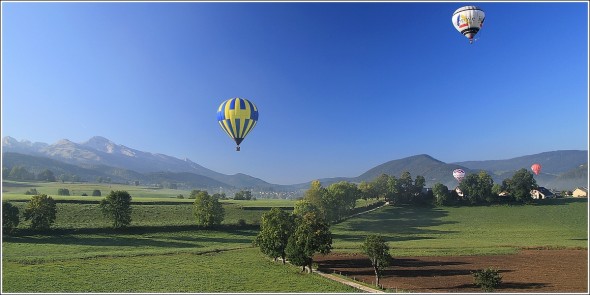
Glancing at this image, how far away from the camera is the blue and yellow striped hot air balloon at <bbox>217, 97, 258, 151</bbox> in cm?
6056

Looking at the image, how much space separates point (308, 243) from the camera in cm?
4753

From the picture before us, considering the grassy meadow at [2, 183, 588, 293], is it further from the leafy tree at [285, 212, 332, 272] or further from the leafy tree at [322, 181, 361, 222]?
the leafy tree at [322, 181, 361, 222]

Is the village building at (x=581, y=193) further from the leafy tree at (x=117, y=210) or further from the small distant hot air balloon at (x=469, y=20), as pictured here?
the leafy tree at (x=117, y=210)

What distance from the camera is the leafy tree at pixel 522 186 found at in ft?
418

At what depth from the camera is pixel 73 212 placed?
9219cm

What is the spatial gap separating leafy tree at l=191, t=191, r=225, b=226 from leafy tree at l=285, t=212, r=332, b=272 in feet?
148

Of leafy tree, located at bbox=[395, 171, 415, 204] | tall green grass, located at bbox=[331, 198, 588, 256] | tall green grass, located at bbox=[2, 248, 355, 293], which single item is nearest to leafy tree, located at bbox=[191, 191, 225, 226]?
tall green grass, located at bbox=[331, 198, 588, 256]

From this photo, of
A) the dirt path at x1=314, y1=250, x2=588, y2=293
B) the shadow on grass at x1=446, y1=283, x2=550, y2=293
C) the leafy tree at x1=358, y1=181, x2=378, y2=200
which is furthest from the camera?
the leafy tree at x1=358, y1=181, x2=378, y2=200

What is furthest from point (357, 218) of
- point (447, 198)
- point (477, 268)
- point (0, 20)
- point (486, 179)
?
point (0, 20)

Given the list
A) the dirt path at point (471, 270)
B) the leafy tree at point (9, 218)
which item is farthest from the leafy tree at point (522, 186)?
the leafy tree at point (9, 218)

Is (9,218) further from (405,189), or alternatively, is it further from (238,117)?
(405,189)

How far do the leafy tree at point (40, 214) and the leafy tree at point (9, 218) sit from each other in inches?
131

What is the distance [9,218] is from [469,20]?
87073mm

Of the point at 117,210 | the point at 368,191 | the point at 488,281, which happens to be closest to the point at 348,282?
the point at 488,281
